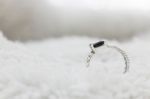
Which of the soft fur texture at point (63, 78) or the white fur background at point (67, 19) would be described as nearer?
the soft fur texture at point (63, 78)

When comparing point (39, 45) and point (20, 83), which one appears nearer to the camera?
point (20, 83)

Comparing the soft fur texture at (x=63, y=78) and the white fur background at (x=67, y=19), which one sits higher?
the soft fur texture at (x=63, y=78)

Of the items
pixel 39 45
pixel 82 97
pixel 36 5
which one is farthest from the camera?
pixel 36 5

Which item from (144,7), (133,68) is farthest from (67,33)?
(133,68)

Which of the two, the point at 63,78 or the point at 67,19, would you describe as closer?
the point at 63,78

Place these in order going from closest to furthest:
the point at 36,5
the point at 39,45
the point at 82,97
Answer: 1. the point at 82,97
2. the point at 39,45
3. the point at 36,5

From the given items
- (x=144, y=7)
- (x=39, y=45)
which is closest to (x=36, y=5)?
(x=39, y=45)

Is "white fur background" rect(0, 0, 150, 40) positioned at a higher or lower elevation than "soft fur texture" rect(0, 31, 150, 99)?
lower

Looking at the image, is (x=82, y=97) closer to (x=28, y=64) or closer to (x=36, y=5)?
(x=28, y=64)

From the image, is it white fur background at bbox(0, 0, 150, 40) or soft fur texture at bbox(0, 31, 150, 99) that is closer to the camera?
soft fur texture at bbox(0, 31, 150, 99)
